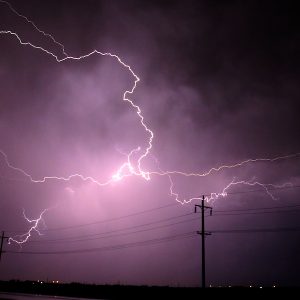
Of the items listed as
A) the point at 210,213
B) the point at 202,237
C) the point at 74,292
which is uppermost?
the point at 210,213

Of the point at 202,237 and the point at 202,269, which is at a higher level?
the point at 202,237

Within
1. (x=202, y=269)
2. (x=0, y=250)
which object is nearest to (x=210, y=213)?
(x=202, y=269)

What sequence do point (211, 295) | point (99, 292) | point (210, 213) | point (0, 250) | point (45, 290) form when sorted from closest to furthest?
point (211, 295), point (210, 213), point (99, 292), point (45, 290), point (0, 250)

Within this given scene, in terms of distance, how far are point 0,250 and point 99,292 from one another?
2414 cm

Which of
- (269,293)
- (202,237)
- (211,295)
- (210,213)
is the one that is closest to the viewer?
(269,293)

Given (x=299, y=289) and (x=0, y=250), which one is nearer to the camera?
(x=299, y=289)

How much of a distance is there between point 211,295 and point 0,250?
40.7 meters

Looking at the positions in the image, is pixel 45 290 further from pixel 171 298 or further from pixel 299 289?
pixel 299 289

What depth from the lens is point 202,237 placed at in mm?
35375

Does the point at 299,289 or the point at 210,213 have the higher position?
the point at 210,213

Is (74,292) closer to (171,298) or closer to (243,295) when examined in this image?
(171,298)

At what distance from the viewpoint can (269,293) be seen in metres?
29.0

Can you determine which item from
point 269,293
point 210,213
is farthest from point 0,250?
point 269,293

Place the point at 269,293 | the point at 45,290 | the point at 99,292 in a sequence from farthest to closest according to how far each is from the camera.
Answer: the point at 45,290 → the point at 99,292 → the point at 269,293
